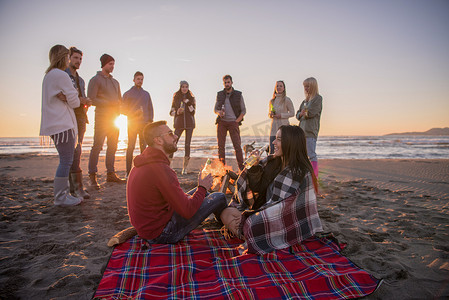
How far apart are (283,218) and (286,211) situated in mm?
85

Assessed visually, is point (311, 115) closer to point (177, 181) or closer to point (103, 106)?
point (177, 181)

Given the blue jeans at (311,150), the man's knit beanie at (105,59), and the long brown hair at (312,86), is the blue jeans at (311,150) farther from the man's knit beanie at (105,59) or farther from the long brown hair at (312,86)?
the man's knit beanie at (105,59)

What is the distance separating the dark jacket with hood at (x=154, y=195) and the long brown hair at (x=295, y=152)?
3.69ft

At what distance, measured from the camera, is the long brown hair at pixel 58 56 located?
3934mm

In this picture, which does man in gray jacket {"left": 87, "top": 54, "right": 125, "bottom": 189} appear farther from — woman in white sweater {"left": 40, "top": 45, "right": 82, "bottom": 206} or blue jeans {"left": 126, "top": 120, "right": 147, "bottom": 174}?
woman in white sweater {"left": 40, "top": 45, "right": 82, "bottom": 206}

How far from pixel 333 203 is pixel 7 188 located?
23.8 feet

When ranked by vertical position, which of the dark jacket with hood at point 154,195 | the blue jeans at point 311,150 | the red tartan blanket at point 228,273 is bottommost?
the red tartan blanket at point 228,273

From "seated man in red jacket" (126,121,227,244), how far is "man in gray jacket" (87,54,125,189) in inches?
127

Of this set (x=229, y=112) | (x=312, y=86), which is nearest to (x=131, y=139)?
(x=229, y=112)

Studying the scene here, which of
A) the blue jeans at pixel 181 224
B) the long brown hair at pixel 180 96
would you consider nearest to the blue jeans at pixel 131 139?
the long brown hair at pixel 180 96

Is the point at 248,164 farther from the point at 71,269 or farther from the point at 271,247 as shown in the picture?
the point at 71,269

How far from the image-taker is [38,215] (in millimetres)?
3947

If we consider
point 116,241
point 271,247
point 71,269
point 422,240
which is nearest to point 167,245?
point 116,241

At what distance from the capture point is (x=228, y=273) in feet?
7.77
